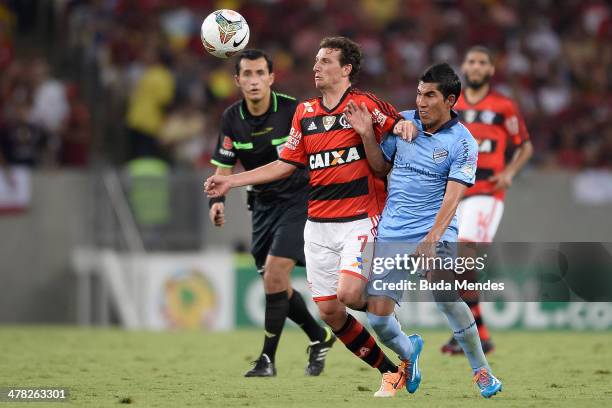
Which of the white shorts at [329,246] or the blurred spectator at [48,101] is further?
the blurred spectator at [48,101]

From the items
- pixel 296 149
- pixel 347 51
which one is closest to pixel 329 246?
pixel 296 149

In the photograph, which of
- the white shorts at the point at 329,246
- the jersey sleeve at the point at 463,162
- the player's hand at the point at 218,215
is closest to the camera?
the jersey sleeve at the point at 463,162

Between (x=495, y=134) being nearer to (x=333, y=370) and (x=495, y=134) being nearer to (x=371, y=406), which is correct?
(x=333, y=370)

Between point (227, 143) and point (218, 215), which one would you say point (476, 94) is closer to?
point (227, 143)

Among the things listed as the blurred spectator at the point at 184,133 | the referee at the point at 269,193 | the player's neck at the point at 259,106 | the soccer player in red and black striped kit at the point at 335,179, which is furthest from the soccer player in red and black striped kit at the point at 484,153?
the blurred spectator at the point at 184,133

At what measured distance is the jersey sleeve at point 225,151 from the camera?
996cm

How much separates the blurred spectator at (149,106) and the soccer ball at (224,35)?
8.91 meters

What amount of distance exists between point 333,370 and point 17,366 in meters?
2.87

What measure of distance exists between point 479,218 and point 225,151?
2873 mm

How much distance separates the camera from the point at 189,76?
18625mm

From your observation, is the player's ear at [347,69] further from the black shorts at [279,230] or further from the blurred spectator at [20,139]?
the blurred spectator at [20,139]

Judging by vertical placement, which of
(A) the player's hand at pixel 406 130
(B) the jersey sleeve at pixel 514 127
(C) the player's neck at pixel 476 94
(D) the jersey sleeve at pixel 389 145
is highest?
(C) the player's neck at pixel 476 94

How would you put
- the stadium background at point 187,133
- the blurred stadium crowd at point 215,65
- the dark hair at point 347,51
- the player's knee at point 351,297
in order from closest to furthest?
Result: the player's knee at point 351,297 → the dark hair at point 347,51 → the stadium background at point 187,133 → the blurred stadium crowd at point 215,65

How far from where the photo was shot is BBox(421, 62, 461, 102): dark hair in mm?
7895
